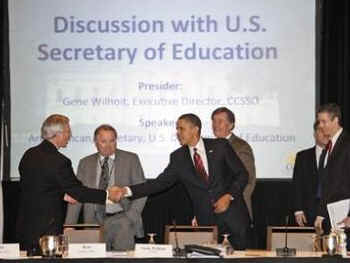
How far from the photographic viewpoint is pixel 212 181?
7.20m

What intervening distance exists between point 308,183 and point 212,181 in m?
0.98

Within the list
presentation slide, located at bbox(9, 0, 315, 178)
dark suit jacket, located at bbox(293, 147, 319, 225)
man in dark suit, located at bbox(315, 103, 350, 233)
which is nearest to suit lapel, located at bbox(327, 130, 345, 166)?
man in dark suit, located at bbox(315, 103, 350, 233)

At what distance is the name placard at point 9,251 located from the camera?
5.43 metres

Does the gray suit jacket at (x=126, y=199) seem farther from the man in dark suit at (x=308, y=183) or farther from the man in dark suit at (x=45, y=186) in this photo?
the man in dark suit at (x=308, y=183)

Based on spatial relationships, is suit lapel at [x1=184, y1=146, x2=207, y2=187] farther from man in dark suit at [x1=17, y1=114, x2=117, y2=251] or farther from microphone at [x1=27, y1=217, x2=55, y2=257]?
microphone at [x1=27, y1=217, x2=55, y2=257]

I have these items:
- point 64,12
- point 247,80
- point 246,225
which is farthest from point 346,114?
point 64,12

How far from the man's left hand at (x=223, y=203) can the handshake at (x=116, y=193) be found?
0.73 meters

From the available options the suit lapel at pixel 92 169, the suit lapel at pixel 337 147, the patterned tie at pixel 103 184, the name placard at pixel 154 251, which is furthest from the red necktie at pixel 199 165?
the name placard at pixel 154 251

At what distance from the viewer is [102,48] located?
8.69 metres

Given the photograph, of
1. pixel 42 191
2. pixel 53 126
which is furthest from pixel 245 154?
pixel 42 191

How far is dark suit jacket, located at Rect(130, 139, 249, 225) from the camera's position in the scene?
7175mm

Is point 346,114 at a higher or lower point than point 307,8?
lower

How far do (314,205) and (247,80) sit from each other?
1.61 meters

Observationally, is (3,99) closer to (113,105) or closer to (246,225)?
(113,105)
